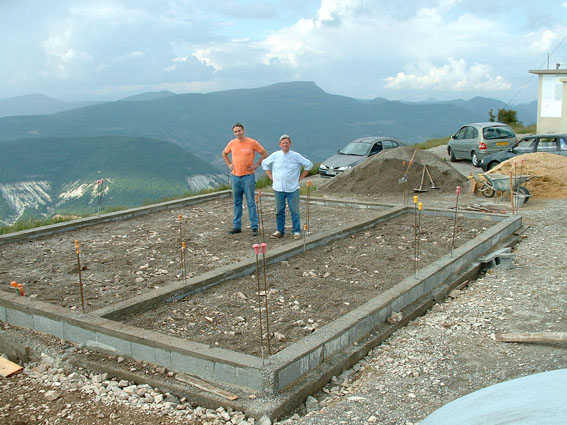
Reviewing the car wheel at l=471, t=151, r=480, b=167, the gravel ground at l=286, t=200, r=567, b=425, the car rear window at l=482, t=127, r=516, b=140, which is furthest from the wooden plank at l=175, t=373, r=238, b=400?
the car rear window at l=482, t=127, r=516, b=140

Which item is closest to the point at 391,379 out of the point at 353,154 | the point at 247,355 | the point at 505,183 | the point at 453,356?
the point at 453,356

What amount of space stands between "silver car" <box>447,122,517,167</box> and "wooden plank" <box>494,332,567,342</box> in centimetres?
1623

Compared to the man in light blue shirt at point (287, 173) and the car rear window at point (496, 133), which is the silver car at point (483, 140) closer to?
the car rear window at point (496, 133)

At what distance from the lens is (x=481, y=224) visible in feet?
36.1

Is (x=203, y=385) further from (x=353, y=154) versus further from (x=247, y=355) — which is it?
(x=353, y=154)

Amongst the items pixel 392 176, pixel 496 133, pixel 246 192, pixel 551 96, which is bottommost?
pixel 392 176

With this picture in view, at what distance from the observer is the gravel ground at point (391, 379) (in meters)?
4.38

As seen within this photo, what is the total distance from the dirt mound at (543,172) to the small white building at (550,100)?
23.9 meters

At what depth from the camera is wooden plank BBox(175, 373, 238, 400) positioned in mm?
4527

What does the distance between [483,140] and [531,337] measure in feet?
54.9

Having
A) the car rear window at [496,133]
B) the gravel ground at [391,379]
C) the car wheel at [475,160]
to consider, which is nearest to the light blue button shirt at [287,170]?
the gravel ground at [391,379]

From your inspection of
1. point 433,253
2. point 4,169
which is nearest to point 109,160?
point 4,169

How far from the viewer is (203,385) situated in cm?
471

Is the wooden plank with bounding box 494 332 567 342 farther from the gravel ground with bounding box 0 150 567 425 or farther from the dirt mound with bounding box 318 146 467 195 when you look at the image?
the dirt mound with bounding box 318 146 467 195
